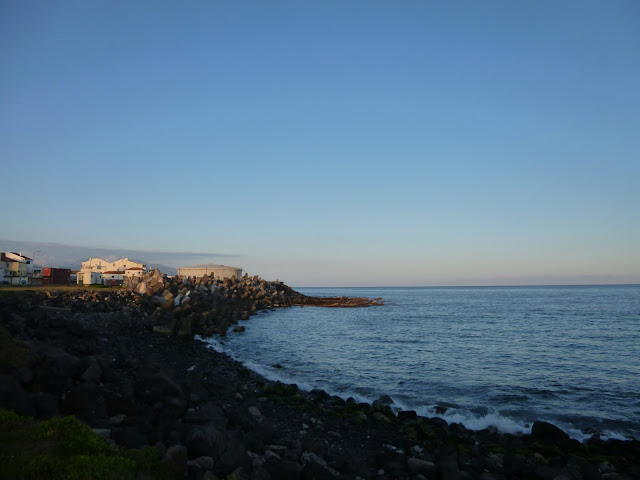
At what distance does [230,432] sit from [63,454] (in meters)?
3.38

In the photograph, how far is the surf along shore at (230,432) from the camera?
20.5ft

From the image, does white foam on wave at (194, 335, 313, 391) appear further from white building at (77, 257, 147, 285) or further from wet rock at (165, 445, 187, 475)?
white building at (77, 257, 147, 285)

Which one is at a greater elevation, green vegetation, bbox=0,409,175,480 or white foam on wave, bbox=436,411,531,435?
green vegetation, bbox=0,409,175,480

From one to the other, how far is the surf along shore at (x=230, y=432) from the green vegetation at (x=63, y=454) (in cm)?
2

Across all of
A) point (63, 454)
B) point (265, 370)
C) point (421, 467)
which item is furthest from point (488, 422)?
point (63, 454)

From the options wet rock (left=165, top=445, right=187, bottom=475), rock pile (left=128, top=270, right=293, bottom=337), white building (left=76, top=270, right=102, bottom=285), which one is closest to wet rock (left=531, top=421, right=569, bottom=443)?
wet rock (left=165, top=445, right=187, bottom=475)

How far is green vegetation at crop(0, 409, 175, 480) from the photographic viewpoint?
17.0 ft

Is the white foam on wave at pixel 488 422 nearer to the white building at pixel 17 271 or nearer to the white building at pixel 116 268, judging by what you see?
the white building at pixel 17 271

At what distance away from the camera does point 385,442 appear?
415 inches

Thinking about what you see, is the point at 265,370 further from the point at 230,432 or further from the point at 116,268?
the point at 116,268

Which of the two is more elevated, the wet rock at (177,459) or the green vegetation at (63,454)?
the green vegetation at (63,454)

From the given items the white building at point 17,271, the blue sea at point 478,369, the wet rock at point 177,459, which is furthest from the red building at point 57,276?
the wet rock at point 177,459

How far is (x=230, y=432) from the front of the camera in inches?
329

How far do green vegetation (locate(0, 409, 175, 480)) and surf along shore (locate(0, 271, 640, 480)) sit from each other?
0.02 m
